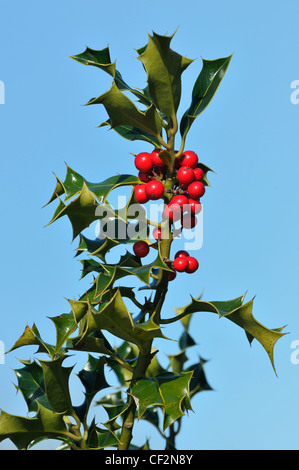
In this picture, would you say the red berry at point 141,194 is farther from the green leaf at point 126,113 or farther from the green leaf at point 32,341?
the green leaf at point 32,341

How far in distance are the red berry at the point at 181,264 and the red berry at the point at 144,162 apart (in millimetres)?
409

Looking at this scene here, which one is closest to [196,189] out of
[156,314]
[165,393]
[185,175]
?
[185,175]

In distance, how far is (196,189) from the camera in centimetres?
269

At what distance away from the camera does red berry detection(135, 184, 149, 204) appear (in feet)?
9.06

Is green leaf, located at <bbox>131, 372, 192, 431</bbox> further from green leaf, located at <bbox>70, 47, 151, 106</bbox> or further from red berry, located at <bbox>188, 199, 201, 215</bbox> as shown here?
green leaf, located at <bbox>70, 47, 151, 106</bbox>

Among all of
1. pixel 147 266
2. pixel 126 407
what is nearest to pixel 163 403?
pixel 126 407

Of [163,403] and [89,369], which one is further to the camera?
[89,369]

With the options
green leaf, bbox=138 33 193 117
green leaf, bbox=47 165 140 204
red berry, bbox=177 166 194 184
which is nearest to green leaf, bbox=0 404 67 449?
green leaf, bbox=47 165 140 204

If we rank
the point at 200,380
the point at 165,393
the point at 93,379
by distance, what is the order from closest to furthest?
the point at 165,393 < the point at 93,379 < the point at 200,380

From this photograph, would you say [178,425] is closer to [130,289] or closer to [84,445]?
[84,445]

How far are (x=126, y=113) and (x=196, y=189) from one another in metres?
0.42

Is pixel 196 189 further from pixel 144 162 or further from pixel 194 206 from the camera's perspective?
pixel 144 162
